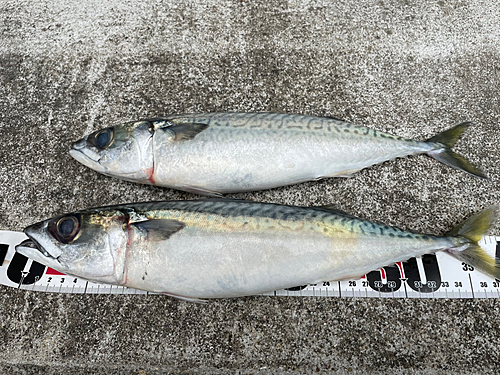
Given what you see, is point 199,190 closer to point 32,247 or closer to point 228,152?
point 228,152

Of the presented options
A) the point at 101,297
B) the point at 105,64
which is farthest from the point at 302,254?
the point at 105,64

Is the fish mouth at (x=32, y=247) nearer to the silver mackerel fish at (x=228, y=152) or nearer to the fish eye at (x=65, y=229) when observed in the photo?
the fish eye at (x=65, y=229)

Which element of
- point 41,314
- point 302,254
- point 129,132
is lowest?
point 41,314

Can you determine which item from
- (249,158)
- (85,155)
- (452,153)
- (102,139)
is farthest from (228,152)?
(452,153)

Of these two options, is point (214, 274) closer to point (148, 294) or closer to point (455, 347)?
point (148, 294)

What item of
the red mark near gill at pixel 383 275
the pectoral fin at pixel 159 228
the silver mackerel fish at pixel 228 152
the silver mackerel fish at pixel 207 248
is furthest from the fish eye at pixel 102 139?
the red mark near gill at pixel 383 275
